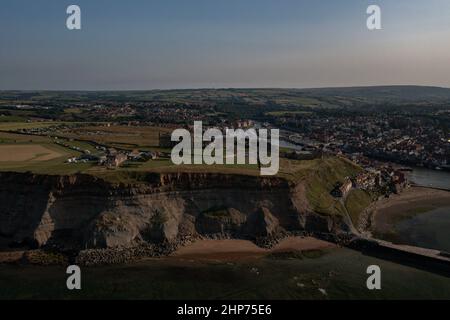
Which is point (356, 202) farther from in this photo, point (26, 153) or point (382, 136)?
point (382, 136)

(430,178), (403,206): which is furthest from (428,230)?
(430,178)

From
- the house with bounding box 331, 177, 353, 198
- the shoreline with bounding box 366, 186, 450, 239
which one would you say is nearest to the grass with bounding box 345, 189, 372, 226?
the house with bounding box 331, 177, 353, 198

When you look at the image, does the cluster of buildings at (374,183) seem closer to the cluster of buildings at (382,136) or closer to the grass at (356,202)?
the grass at (356,202)

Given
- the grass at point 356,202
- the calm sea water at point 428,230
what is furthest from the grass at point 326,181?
the calm sea water at point 428,230
